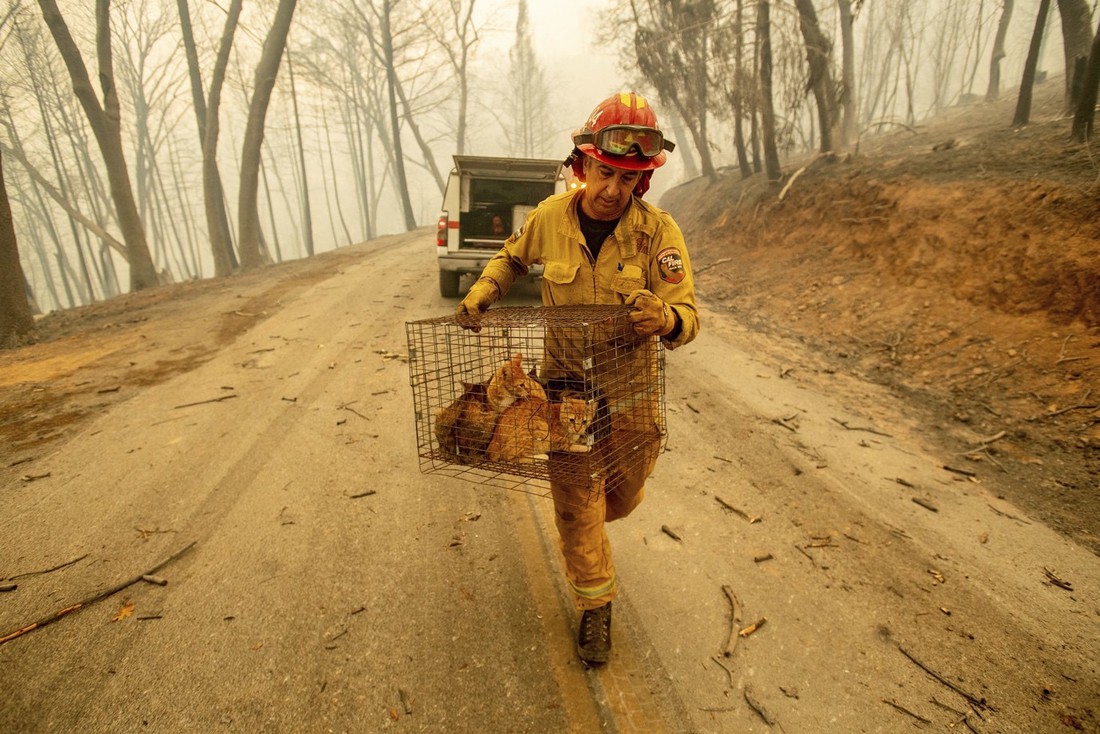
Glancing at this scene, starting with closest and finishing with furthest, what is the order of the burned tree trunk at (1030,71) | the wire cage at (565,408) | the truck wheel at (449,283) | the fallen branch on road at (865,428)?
the wire cage at (565,408), the fallen branch on road at (865,428), the truck wheel at (449,283), the burned tree trunk at (1030,71)

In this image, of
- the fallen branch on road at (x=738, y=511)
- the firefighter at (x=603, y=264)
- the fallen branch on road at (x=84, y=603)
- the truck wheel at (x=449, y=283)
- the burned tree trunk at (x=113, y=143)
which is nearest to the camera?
the firefighter at (x=603, y=264)

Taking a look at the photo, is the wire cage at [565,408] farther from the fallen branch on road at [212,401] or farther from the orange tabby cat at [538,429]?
the fallen branch on road at [212,401]

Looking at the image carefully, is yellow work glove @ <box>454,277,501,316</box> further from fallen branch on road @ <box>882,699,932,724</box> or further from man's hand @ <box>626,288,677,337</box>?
fallen branch on road @ <box>882,699,932,724</box>

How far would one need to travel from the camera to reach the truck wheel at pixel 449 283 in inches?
330

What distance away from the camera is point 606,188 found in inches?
84.3

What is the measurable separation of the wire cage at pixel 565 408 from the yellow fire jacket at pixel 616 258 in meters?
0.14

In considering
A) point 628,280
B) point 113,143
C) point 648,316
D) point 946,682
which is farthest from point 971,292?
point 113,143

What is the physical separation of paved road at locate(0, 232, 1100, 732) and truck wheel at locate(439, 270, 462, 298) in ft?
13.5

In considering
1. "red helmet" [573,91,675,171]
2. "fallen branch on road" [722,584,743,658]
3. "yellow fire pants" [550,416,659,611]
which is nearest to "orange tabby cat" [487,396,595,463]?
"yellow fire pants" [550,416,659,611]

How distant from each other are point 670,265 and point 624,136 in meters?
0.57

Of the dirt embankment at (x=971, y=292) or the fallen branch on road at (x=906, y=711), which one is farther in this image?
the dirt embankment at (x=971, y=292)

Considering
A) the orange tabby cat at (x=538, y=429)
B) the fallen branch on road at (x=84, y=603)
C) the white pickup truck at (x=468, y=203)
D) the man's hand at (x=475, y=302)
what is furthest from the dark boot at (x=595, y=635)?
the white pickup truck at (x=468, y=203)

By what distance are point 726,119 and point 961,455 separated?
11.3 meters

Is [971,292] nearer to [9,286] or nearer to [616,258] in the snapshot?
[616,258]
